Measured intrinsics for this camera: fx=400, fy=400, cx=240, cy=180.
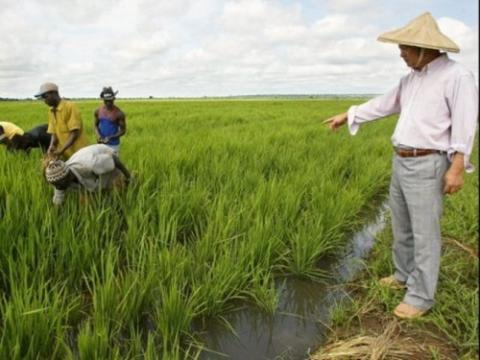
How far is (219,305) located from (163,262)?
412 mm

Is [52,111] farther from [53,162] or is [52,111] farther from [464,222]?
[464,222]

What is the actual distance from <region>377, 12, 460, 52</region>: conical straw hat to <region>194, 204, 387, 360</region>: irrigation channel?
153 centimetres

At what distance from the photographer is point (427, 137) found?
6.69 ft

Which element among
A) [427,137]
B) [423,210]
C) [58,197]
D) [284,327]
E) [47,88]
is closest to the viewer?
[427,137]

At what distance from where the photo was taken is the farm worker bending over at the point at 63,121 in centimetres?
386

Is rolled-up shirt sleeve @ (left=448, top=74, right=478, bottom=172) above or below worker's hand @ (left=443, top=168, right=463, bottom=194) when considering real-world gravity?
above

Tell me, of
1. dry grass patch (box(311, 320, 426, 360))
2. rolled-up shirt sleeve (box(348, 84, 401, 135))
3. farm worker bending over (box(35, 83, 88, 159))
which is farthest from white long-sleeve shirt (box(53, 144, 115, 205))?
dry grass patch (box(311, 320, 426, 360))

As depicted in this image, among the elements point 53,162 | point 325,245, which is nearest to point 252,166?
point 325,245

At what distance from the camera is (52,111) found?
4012 millimetres

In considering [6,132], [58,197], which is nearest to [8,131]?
[6,132]

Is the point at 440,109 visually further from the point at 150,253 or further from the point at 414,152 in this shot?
the point at 150,253

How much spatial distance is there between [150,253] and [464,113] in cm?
182

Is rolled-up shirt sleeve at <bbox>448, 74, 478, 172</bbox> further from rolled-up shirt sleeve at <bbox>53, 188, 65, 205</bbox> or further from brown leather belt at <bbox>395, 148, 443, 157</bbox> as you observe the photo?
rolled-up shirt sleeve at <bbox>53, 188, 65, 205</bbox>

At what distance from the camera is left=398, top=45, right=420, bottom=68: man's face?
2039 millimetres
